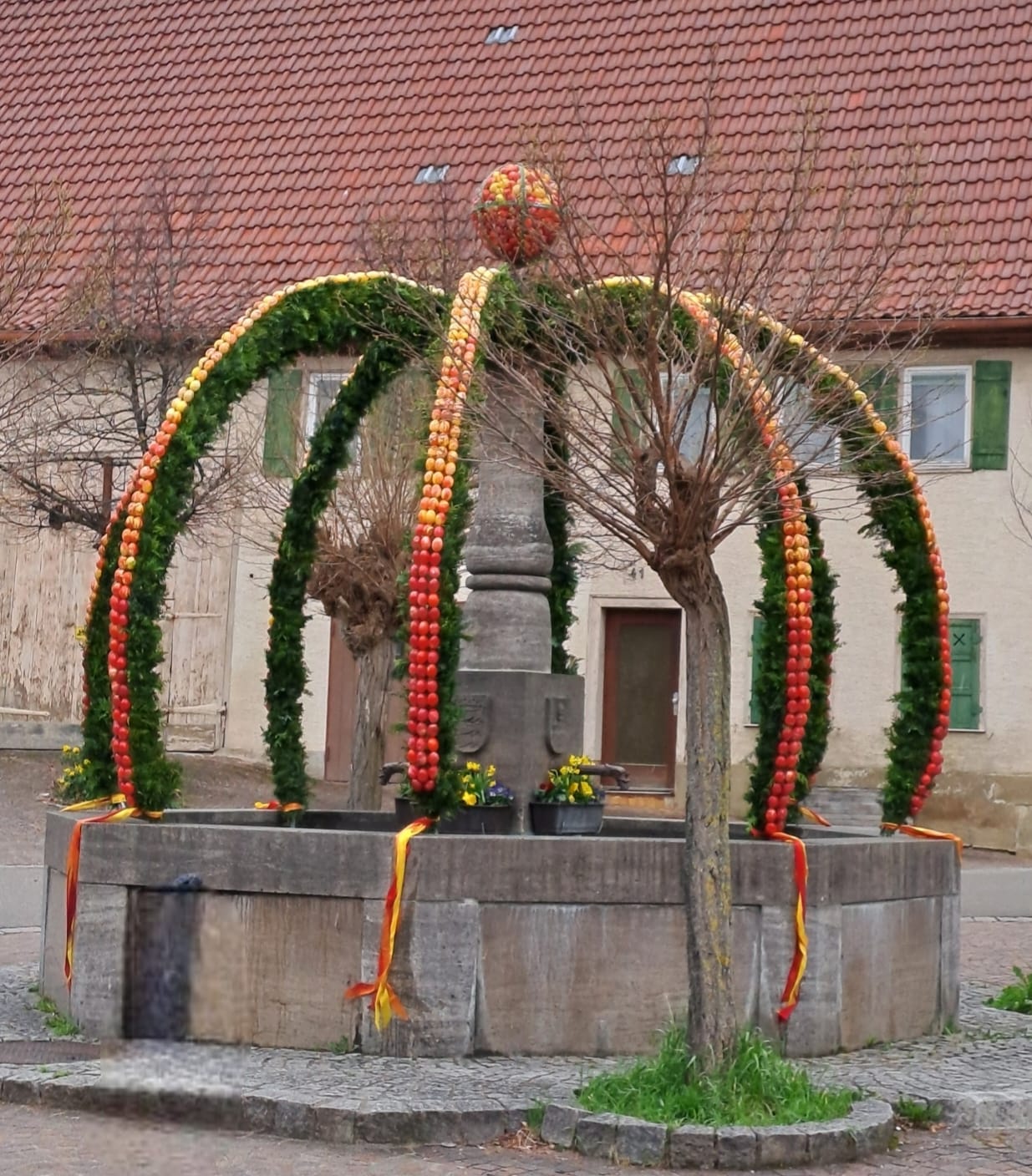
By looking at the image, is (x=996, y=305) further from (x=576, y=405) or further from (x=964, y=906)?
(x=576, y=405)

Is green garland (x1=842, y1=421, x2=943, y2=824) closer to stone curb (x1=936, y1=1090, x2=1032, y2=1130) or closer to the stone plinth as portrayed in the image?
the stone plinth

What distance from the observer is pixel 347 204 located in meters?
24.9

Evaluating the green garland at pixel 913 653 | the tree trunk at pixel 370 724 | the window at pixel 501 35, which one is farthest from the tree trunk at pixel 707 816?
the window at pixel 501 35

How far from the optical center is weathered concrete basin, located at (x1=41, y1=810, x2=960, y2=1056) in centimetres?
801

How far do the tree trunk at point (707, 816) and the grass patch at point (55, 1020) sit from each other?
9.06 ft

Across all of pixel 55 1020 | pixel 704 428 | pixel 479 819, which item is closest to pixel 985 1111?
pixel 479 819

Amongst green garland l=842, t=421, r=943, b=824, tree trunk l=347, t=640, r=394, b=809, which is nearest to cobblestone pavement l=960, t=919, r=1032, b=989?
green garland l=842, t=421, r=943, b=824

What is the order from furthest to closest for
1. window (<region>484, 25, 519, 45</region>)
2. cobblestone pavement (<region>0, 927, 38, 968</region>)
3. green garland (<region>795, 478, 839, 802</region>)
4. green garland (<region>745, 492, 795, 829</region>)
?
window (<region>484, 25, 519, 45</region>) → cobblestone pavement (<region>0, 927, 38, 968</region>) → green garland (<region>795, 478, 839, 802</region>) → green garland (<region>745, 492, 795, 829</region>)

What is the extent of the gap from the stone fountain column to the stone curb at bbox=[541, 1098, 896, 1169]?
272cm

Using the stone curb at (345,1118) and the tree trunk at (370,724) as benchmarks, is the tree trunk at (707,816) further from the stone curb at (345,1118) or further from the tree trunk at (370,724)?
the tree trunk at (370,724)

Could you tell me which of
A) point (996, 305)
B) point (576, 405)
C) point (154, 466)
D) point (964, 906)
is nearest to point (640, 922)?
point (576, 405)

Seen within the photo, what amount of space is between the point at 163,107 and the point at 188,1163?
75.6ft

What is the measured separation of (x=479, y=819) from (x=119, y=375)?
1381cm

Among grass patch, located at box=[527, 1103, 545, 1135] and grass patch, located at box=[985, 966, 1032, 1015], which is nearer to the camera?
grass patch, located at box=[527, 1103, 545, 1135]
